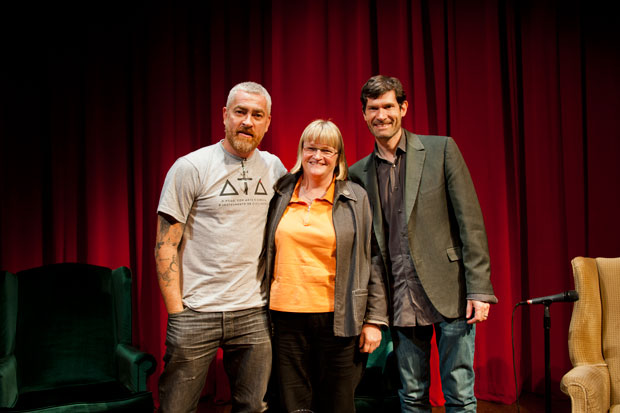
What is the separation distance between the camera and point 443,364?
191cm

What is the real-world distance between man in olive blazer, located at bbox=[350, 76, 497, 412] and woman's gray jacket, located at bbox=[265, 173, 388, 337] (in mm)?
79

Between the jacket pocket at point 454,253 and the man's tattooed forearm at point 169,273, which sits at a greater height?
the jacket pocket at point 454,253

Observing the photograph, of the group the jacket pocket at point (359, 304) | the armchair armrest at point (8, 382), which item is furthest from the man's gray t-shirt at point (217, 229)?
the armchair armrest at point (8, 382)

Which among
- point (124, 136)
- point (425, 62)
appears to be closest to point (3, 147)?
point (124, 136)

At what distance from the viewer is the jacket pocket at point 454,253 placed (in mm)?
1900

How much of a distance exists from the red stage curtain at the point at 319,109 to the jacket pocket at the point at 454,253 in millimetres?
Result: 1305

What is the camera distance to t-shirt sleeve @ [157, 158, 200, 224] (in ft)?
5.97

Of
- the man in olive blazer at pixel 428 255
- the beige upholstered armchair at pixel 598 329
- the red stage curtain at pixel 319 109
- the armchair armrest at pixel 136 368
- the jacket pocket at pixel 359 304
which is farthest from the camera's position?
the red stage curtain at pixel 319 109

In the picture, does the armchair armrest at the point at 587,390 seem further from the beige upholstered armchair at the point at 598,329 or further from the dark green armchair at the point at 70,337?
the dark green armchair at the point at 70,337

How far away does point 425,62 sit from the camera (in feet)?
10.6

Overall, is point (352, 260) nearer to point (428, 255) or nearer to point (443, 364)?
point (428, 255)

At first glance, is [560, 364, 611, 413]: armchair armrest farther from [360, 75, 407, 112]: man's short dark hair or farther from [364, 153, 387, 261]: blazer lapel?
[360, 75, 407, 112]: man's short dark hair

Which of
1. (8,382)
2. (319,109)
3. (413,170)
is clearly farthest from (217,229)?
(319,109)

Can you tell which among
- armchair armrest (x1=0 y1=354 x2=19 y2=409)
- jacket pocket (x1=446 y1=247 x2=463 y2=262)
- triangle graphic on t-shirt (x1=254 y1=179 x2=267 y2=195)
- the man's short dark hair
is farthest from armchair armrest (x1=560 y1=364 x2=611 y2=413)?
armchair armrest (x1=0 y1=354 x2=19 y2=409)
